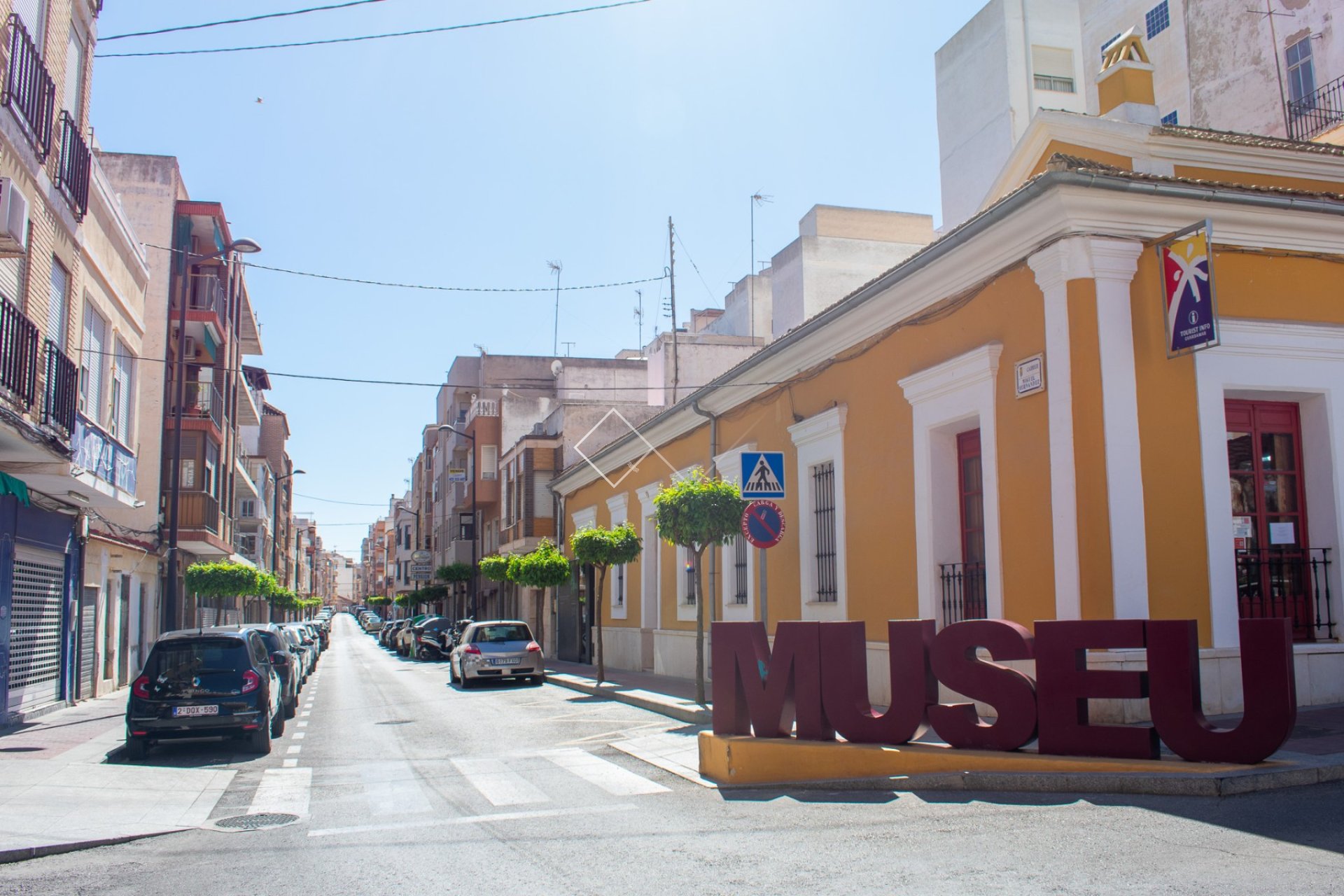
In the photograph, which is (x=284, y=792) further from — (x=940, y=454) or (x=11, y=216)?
(x=940, y=454)

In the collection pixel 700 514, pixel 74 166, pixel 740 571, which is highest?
pixel 74 166

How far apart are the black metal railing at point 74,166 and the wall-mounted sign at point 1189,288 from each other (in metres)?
14.2

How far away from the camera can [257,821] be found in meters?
8.45

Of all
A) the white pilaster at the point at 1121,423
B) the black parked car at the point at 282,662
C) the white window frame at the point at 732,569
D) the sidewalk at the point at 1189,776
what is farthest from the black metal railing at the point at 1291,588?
the black parked car at the point at 282,662

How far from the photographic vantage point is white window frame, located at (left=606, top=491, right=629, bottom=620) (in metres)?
26.3

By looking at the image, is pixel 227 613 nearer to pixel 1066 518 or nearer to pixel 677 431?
pixel 677 431

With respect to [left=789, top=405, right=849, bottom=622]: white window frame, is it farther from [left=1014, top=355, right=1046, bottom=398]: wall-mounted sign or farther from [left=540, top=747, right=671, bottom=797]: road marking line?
[left=540, top=747, right=671, bottom=797]: road marking line

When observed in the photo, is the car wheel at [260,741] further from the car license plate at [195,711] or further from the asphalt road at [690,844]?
the asphalt road at [690,844]

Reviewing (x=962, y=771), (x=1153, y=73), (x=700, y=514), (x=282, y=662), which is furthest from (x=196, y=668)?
(x=1153, y=73)

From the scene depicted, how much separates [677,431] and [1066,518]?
1243cm

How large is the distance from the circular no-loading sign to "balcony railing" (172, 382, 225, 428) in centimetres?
2238

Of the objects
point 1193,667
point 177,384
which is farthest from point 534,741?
point 177,384

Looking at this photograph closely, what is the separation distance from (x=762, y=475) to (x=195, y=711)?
715cm

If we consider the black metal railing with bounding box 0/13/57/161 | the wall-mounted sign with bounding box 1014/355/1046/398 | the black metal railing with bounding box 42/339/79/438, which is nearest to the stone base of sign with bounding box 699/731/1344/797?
the wall-mounted sign with bounding box 1014/355/1046/398
